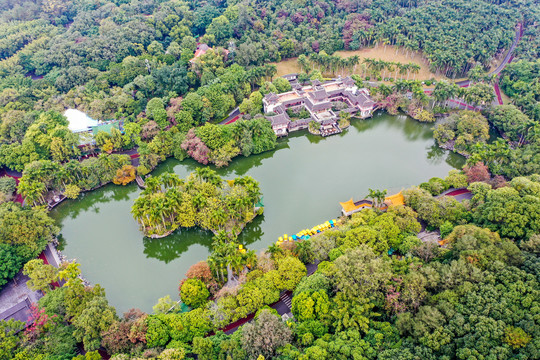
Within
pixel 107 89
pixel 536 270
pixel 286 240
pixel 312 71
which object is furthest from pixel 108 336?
pixel 312 71

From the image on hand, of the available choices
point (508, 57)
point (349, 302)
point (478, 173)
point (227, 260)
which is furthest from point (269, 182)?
point (508, 57)

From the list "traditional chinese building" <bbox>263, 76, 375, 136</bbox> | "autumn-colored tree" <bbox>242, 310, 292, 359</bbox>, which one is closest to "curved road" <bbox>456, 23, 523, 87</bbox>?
"traditional chinese building" <bbox>263, 76, 375, 136</bbox>

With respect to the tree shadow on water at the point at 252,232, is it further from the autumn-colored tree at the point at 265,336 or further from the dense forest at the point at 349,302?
the autumn-colored tree at the point at 265,336

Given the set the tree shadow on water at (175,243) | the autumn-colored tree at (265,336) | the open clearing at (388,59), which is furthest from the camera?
the open clearing at (388,59)

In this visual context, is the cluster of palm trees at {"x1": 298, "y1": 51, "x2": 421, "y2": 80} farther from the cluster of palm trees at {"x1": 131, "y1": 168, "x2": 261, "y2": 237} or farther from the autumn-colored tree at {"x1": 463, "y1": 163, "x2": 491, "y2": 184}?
the cluster of palm trees at {"x1": 131, "y1": 168, "x2": 261, "y2": 237}

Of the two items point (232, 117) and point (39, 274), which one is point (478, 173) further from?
point (39, 274)

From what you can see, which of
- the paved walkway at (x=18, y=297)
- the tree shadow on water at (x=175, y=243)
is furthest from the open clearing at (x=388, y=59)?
the paved walkway at (x=18, y=297)
